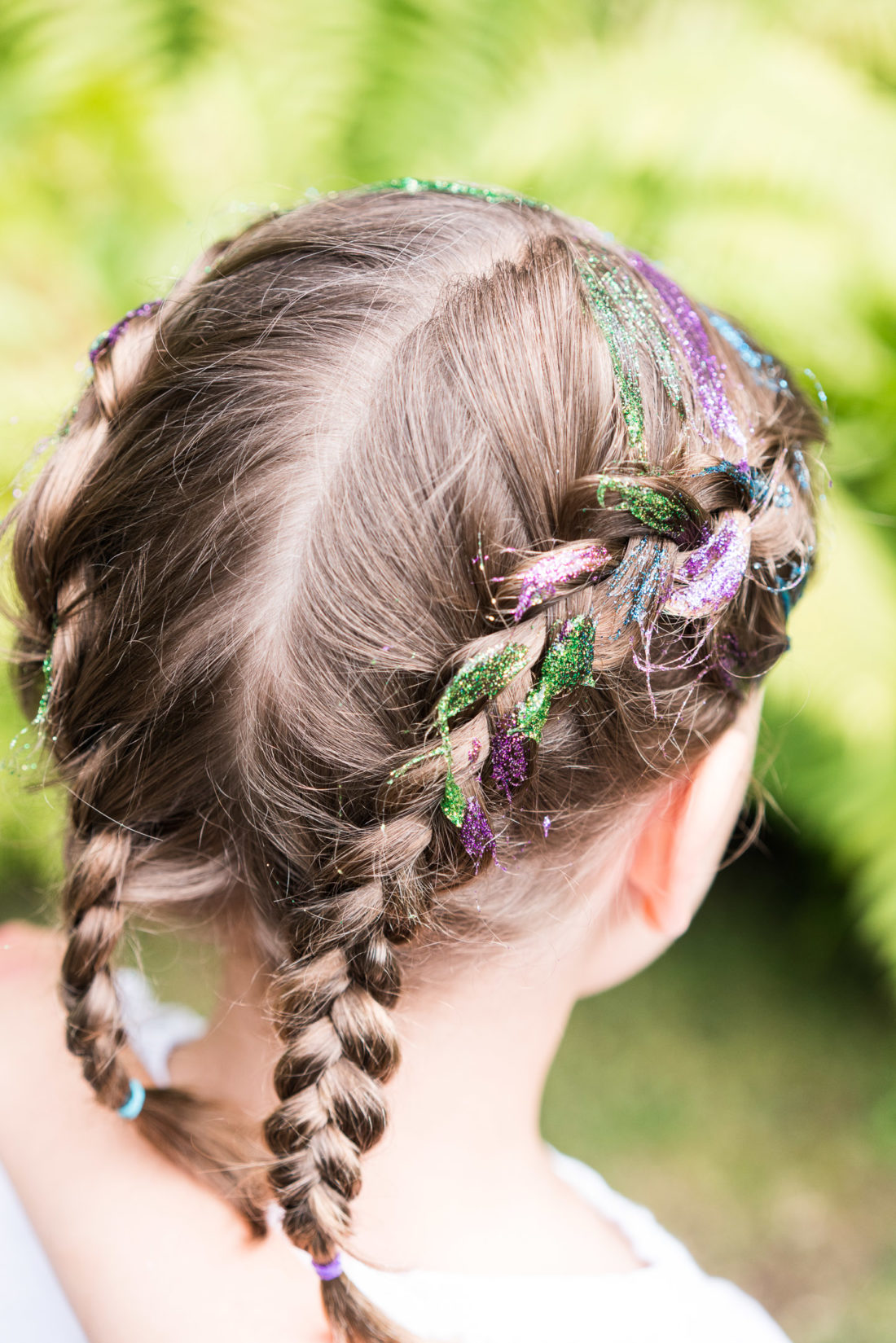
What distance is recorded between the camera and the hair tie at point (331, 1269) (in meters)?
0.72

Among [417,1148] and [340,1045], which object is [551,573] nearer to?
[340,1045]

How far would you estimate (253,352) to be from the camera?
74 centimetres

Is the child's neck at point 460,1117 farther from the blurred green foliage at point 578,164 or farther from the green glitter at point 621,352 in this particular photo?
the blurred green foliage at point 578,164

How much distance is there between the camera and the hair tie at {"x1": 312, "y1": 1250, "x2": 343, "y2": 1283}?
0.72m

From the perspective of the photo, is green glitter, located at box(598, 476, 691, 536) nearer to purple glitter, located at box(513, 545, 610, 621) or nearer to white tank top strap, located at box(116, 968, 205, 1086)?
purple glitter, located at box(513, 545, 610, 621)

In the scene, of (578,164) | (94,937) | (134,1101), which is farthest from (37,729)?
(578,164)

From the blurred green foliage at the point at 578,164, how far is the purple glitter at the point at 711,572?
48.1 inches

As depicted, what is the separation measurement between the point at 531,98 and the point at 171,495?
196 cm

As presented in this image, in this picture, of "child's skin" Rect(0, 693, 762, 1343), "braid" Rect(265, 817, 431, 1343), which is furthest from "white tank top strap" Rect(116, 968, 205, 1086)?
"braid" Rect(265, 817, 431, 1343)

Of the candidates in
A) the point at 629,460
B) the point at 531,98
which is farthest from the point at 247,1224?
the point at 531,98

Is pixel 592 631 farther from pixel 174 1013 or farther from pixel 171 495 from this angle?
pixel 174 1013

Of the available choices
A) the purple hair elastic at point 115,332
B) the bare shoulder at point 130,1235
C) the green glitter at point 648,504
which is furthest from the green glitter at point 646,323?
the bare shoulder at point 130,1235

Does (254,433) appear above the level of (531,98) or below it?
below

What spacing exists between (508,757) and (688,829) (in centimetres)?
23
